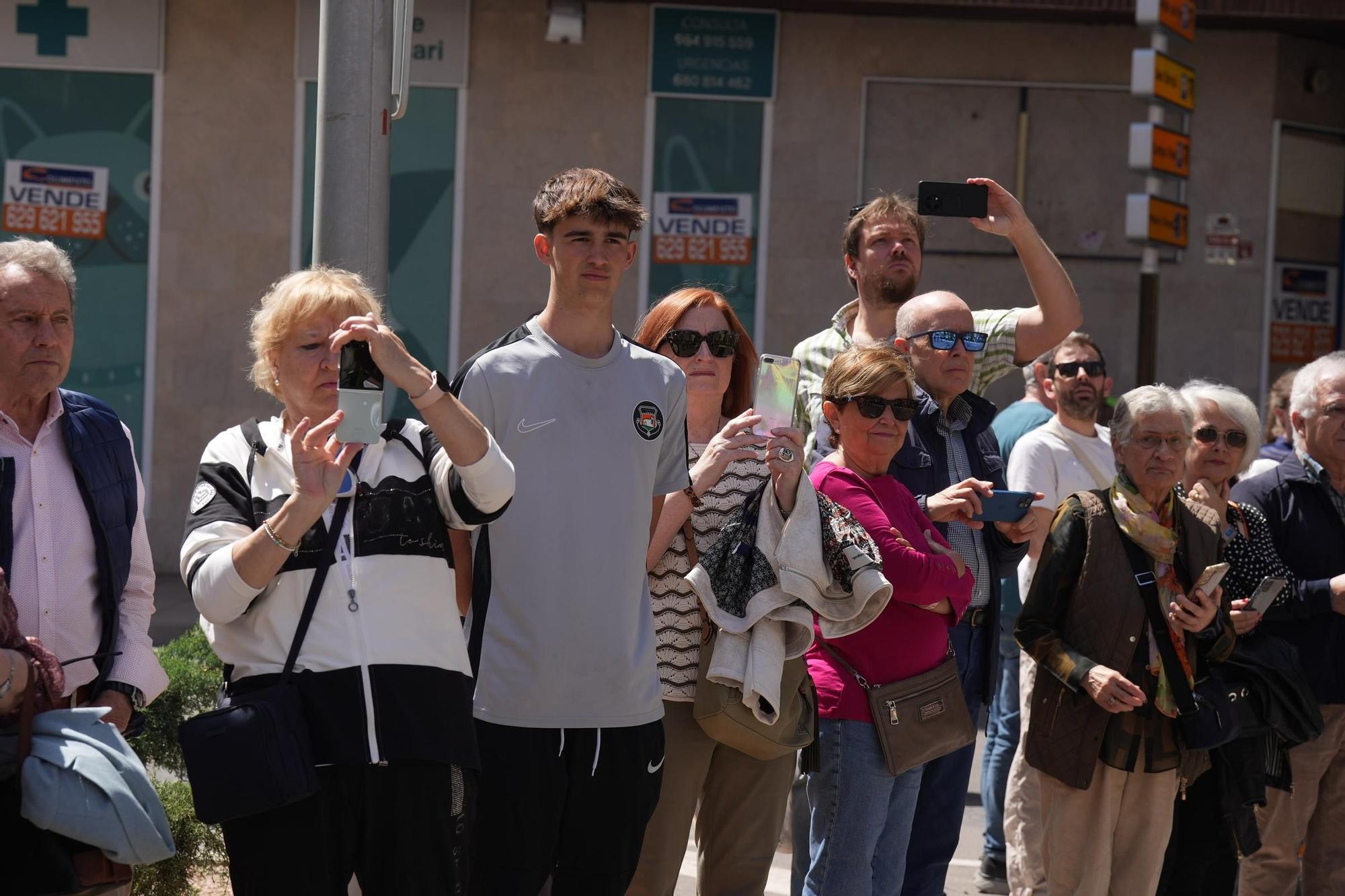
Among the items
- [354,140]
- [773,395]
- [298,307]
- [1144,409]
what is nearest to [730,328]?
[773,395]

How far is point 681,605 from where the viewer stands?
14.0 ft

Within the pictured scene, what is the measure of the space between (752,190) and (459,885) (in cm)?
979

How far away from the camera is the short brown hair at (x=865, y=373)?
436 cm

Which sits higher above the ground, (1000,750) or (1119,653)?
(1119,653)

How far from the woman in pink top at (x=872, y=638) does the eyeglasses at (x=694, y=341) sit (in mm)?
327

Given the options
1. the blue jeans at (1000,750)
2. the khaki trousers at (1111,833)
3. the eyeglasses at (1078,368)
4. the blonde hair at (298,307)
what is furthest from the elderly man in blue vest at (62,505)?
the eyeglasses at (1078,368)

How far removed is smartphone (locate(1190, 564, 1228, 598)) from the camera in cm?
471

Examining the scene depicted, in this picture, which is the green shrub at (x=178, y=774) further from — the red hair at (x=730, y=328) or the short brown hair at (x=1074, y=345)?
the short brown hair at (x=1074, y=345)

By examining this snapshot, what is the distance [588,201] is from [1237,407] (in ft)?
8.97

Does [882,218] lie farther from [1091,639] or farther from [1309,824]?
[1309,824]

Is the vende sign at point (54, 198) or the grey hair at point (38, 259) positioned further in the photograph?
the vende sign at point (54, 198)

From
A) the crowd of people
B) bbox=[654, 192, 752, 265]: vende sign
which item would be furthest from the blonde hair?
bbox=[654, 192, 752, 265]: vende sign

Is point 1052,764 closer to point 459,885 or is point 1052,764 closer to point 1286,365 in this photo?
point 459,885

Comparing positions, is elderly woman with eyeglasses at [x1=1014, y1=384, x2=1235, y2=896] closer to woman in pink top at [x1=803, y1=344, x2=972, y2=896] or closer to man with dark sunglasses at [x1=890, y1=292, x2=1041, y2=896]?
man with dark sunglasses at [x1=890, y1=292, x2=1041, y2=896]
